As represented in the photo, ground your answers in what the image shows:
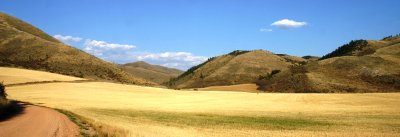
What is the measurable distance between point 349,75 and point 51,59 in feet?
253

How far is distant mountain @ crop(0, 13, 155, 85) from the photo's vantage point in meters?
104

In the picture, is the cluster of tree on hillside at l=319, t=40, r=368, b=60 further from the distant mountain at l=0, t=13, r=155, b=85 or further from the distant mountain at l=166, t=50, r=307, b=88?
the distant mountain at l=0, t=13, r=155, b=85

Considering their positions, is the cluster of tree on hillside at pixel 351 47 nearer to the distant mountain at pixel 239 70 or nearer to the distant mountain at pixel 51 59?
the distant mountain at pixel 239 70

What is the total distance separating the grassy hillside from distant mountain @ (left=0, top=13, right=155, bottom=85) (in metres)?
42.8

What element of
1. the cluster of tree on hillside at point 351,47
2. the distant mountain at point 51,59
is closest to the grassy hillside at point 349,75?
the cluster of tree on hillside at point 351,47

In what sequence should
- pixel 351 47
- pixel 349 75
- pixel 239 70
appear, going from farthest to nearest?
pixel 239 70, pixel 351 47, pixel 349 75

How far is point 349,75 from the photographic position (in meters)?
91.6

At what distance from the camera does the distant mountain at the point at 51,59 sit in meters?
104

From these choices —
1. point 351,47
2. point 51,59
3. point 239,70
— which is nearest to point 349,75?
point 351,47

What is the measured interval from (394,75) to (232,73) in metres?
75.2

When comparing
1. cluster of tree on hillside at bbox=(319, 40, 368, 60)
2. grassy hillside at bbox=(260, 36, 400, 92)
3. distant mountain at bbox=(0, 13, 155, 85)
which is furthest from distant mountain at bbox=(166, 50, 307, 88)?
A: grassy hillside at bbox=(260, 36, 400, 92)

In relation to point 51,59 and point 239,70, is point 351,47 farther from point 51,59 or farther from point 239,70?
point 51,59

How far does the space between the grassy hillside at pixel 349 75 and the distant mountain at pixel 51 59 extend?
42796 millimetres

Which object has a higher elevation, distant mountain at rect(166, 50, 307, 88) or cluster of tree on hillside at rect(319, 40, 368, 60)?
cluster of tree on hillside at rect(319, 40, 368, 60)
